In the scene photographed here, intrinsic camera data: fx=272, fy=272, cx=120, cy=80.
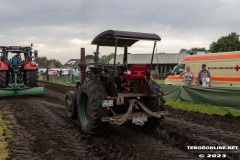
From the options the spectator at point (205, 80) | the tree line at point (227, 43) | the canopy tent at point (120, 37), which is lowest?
the spectator at point (205, 80)

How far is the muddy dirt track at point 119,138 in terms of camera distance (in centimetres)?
526

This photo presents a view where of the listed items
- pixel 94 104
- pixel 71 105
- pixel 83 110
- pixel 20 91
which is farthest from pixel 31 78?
pixel 94 104

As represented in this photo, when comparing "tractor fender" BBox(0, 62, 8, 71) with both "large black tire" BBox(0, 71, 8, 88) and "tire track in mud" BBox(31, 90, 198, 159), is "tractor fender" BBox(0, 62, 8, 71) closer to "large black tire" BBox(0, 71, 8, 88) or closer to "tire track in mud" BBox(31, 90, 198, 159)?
"large black tire" BBox(0, 71, 8, 88)

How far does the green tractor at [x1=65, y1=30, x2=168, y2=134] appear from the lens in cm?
615

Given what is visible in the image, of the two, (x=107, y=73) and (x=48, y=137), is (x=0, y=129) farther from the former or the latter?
(x=107, y=73)

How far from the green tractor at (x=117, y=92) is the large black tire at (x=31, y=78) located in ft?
25.0

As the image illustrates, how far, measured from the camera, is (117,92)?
6523mm

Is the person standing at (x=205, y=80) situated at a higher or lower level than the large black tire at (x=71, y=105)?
higher

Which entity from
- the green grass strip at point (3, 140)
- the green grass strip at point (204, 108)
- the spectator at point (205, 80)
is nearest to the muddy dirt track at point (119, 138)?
the green grass strip at point (3, 140)

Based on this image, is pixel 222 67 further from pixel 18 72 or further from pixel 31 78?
pixel 18 72

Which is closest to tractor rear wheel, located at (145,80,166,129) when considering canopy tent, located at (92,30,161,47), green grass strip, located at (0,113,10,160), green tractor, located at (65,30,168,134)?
green tractor, located at (65,30,168,134)

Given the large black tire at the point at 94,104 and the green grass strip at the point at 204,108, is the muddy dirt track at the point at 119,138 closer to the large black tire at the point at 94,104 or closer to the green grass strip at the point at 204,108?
the large black tire at the point at 94,104

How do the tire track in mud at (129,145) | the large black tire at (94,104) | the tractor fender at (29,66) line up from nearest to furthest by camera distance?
the tire track in mud at (129,145), the large black tire at (94,104), the tractor fender at (29,66)

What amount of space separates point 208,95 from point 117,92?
5.41 meters
